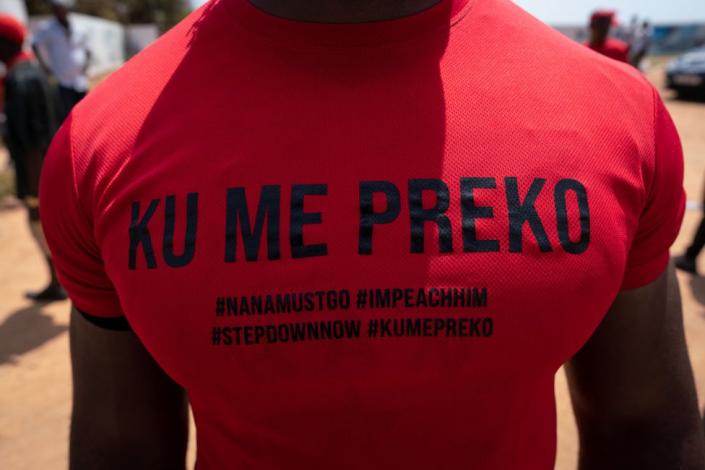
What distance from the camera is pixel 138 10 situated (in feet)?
126

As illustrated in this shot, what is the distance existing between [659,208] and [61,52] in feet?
21.9

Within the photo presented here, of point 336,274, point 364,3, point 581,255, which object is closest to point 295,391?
point 336,274

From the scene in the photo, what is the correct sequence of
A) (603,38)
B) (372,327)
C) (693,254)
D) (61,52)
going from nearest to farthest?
(372,327) < (693,254) < (603,38) < (61,52)

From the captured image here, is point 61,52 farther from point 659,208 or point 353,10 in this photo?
point 659,208

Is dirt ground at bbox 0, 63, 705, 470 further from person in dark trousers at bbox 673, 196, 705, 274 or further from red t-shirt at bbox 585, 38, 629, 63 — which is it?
red t-shirt at bbox 585, 38, 629, 63

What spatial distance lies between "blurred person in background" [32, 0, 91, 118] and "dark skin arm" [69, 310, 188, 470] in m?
5.86

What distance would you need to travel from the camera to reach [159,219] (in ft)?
2.74

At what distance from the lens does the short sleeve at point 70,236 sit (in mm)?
897

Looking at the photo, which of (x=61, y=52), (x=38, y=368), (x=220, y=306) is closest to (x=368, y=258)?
(x=220, y=306)

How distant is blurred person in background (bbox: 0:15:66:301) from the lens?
4336 millimetres

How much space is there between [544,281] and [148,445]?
2.52ft

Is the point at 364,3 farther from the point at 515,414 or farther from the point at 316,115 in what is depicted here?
the point at 515,414

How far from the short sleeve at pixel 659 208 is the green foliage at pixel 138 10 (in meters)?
36.3

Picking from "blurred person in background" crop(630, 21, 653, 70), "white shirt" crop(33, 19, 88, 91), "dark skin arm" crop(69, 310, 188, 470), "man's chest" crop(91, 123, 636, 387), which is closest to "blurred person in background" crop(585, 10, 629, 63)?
"white shirt" crop(33, 19, 88, 91)
